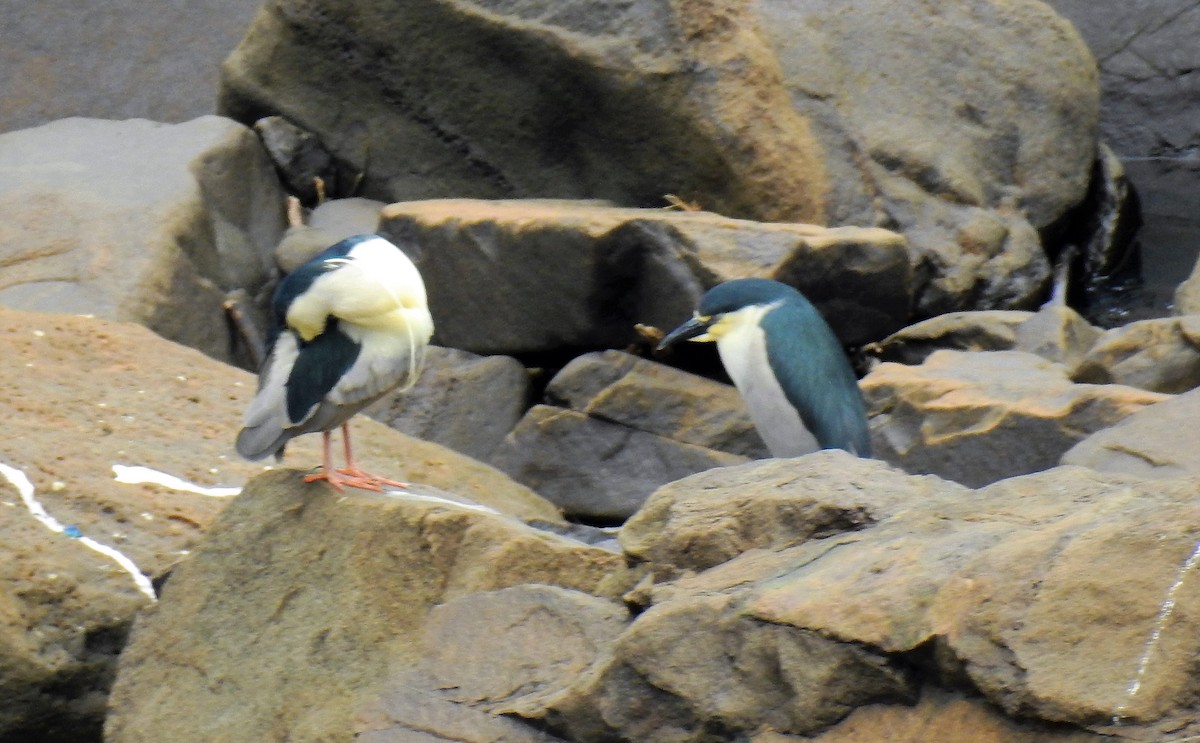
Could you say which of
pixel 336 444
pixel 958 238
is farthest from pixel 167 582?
pixel 958 238

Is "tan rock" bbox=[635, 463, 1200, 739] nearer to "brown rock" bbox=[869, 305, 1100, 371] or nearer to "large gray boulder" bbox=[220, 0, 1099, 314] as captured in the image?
"brown rock" bbox=[869, 305, 1100, 371]

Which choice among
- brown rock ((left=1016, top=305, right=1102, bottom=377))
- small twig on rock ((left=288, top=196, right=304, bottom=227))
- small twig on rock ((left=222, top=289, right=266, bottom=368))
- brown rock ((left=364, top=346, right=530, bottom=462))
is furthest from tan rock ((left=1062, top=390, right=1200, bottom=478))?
small twig on rock ((left=288, top=196, right=304, bottom=227))

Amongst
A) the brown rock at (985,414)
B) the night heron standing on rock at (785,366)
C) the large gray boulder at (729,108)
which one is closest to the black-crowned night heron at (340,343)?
the night heron standing on rock at (785,366)

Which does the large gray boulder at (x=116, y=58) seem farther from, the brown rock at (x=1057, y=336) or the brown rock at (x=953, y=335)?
the brown rock at (x=1057, y=336)

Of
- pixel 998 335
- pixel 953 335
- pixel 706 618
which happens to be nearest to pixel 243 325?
pixel 953 335

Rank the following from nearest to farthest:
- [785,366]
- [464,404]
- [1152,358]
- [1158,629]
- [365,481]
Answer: [1158,629], [365,481], [785,366], [1152,358], [464,404]

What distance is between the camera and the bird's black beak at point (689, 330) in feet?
21.6

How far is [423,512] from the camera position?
3.94 metres

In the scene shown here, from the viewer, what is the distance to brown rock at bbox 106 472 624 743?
12.3 feet

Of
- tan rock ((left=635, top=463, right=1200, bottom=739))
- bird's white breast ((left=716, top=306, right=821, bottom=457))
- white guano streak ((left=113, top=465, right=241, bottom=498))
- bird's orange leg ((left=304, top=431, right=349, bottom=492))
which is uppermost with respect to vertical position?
tan rock ((left=635, top=463, right=1200, bottom=739))

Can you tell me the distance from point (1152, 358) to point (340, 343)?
11.3ft

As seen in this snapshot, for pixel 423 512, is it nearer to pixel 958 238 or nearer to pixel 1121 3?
pixel 958 238

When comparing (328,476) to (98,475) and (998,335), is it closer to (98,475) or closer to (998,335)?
(98,475)

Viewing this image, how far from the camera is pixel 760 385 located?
21.2ft
